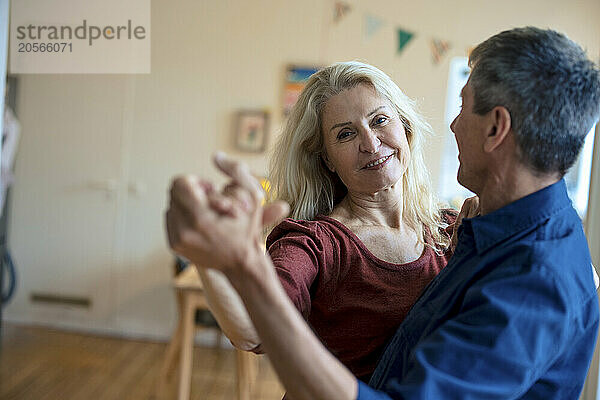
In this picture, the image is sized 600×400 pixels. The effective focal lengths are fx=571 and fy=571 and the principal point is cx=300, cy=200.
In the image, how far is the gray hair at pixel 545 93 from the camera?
0.73 metres

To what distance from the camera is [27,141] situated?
1.58m

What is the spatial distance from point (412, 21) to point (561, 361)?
1163 millimetres

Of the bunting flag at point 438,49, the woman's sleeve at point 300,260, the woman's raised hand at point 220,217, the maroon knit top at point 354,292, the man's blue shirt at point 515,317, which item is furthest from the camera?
the bunting flag at point 438,49

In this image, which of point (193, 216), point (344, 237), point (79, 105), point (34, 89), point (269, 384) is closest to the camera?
point (193, 216)

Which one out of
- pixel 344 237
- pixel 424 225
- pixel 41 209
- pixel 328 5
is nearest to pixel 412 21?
pixel 328 5

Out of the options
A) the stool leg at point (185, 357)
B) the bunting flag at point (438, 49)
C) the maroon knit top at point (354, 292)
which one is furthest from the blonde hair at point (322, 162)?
the stool leg at point (185, 357)

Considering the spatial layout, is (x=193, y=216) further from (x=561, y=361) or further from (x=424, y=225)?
(x=424, y=225)

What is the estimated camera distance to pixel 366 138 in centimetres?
109

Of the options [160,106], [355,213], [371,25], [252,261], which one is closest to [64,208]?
[160,106]

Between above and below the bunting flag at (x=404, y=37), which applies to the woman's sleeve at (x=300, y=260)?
below

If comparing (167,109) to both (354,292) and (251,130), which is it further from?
(354,292)

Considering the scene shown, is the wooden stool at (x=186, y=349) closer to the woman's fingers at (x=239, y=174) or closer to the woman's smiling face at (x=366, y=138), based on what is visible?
the woman's smiling face at (x=366, y=138)

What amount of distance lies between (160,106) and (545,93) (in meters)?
Answer: 1.13

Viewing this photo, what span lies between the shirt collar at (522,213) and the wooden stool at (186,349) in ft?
5.27
